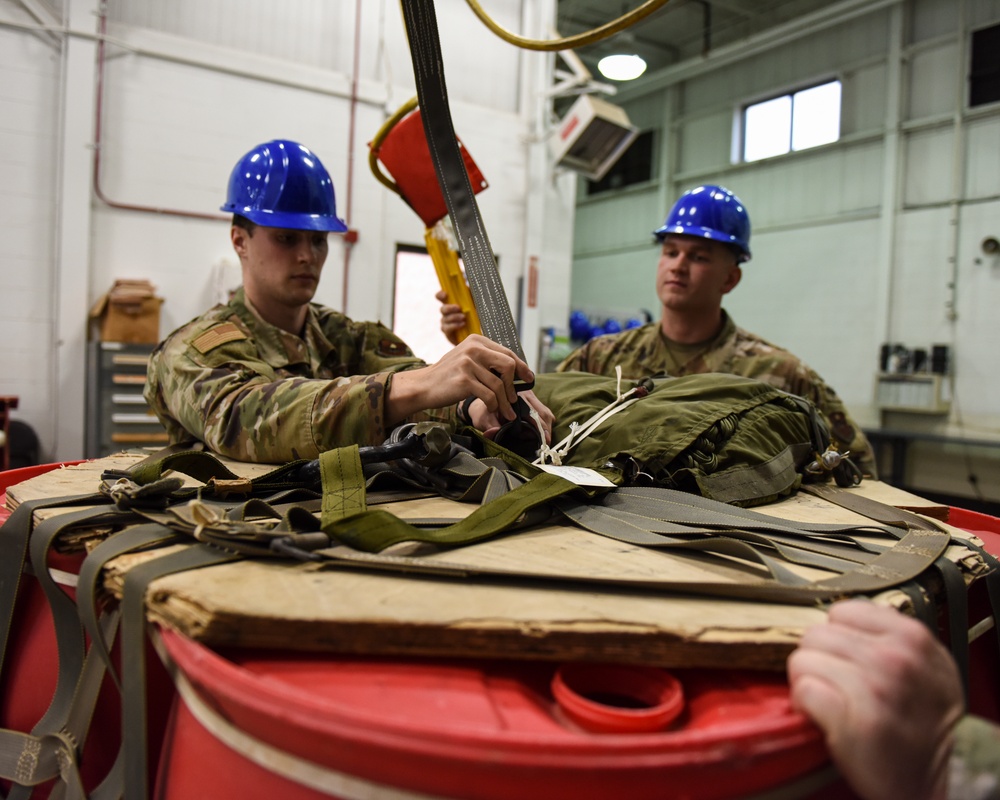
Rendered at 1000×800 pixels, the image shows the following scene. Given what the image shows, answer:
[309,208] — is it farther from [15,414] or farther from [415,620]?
[15,414]

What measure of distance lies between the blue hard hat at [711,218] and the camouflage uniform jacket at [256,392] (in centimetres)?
142

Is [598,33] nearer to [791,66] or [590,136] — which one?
[590,136]

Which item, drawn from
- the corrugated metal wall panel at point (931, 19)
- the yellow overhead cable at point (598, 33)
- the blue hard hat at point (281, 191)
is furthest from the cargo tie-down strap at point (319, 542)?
the corrugated metal wall panel at point (931, 19)

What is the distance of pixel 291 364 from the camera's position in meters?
2.15

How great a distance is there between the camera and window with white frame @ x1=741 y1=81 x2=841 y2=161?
8.98 metres

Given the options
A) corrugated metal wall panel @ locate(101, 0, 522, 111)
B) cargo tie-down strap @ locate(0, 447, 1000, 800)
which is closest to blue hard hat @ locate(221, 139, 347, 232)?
cargo tie-down strap @ locate(0, 447, 1000, 800)

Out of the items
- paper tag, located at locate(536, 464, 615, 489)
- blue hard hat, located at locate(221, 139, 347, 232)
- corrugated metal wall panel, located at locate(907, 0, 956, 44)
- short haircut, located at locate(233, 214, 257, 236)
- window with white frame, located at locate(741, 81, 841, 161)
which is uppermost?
corrugated metal wall panel, located at locate(907, 0, 956, 44)

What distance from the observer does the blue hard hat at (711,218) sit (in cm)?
297

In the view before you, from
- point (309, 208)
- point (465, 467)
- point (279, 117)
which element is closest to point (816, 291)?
point (279, 117)

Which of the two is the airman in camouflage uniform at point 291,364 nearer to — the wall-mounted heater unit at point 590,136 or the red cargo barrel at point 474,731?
the red cargo barrel at point 474,731

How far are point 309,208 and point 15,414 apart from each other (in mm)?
4194

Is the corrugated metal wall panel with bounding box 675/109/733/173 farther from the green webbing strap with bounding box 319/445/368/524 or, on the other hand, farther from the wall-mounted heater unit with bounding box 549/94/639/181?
the green webbing strap with bounding box 319/445/368/524

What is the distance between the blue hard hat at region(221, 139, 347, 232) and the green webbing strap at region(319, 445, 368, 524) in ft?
4.01

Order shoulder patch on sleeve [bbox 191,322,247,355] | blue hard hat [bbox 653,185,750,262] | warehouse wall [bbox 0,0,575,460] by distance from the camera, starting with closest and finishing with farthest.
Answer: shoulder patch on sleeve [bbox 191,322,247,355] → blue hard hat [bbox 653,185,750,262] → warehouse wall [bbox 0,0,575,460]
